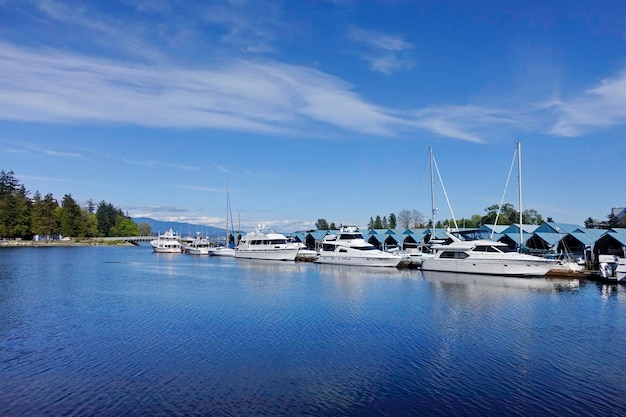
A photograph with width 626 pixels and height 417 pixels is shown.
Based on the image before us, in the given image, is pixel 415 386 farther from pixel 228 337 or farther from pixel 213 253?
pixel 213 253

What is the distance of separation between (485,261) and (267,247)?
1516 inches

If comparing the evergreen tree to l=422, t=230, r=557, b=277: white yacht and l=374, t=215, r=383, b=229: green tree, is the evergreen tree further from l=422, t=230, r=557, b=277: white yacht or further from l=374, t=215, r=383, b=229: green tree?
l=422, t=230, r=557, b=277: white yacht

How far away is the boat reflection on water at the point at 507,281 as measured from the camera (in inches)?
1731

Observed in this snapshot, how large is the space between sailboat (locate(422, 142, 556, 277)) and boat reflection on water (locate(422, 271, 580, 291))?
0.87 metres

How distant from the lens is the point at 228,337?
2278cm

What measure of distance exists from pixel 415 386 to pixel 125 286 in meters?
35.7

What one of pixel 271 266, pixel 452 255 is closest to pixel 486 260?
pixel 452 255

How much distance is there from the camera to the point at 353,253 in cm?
6750

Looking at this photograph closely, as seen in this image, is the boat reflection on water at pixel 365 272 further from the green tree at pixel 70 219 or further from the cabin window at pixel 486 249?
the green tree at pixel 70 219

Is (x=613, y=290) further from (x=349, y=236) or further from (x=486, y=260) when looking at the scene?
(x=349, y=236)

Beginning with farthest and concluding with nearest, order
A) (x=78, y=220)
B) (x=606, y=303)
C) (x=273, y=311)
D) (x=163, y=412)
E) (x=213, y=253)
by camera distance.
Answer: (x=78, y=220) → (x=213, y=253) → (x=606, y=303) → (x=273, y=311) → (x=163, y=412)

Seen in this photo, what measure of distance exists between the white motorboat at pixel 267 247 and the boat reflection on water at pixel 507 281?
28307 mm

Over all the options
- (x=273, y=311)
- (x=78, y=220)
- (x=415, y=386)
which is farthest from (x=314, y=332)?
(x=78, y=220)

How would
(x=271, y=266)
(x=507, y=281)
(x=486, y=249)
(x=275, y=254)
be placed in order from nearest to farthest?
1. (x=507, y=281)
2. (x=486, y=249)
3. (x=271, y=266)
4. (x=275, y=254)
